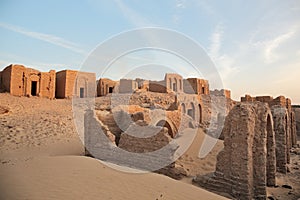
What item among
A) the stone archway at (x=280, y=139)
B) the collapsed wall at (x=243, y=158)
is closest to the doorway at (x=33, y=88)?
the collapsed wall at (x=243, y=158)

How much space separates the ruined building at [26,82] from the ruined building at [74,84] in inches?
44.2

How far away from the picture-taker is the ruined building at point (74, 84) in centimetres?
2478

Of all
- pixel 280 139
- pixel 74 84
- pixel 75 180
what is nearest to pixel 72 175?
pixel 75 180

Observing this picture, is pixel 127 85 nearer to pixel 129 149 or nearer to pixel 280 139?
pixel 280 139

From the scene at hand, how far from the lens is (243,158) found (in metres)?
7.11

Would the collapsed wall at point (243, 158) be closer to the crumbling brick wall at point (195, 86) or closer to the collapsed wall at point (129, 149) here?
the collapsed wall at point (129, 149)

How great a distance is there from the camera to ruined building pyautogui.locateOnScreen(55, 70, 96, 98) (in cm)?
2478

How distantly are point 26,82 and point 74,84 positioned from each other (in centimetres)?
506

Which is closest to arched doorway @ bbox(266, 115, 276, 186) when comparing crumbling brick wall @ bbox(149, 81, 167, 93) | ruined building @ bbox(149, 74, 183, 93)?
ruined building @ bbox(149, 74, 183, 93)

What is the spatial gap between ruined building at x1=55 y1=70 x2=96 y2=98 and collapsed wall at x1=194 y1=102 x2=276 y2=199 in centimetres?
2046

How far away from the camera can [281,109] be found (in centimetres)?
1341

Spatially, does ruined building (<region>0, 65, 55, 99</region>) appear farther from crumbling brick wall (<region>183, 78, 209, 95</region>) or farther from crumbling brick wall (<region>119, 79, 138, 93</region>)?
crumbling brick wall (<region>183, 78, 209, 95</region>)

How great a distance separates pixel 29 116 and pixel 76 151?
795 cm

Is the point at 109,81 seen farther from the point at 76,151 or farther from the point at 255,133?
the point at 255,133
